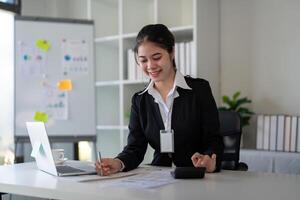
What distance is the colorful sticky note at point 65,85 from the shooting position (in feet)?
10.3

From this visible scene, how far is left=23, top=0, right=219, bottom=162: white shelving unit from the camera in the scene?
3176mm

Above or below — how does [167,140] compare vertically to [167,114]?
below

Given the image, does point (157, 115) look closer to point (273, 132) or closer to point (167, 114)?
point (167, 114)

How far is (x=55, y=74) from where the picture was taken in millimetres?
3131

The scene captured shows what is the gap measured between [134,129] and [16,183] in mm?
650

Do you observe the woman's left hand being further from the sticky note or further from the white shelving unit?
the white shelving unit

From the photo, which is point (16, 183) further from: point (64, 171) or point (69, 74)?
point (69, 74)

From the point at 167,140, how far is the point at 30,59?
1.75 metres

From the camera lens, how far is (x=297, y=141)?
2.81m

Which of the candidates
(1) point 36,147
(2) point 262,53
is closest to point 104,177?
(1) point 36,147

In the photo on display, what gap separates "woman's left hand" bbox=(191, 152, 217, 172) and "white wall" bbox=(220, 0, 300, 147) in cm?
168

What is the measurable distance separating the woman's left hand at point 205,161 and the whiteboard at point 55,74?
173 centimetres

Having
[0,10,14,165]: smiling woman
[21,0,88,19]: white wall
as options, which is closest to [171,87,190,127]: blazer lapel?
[0,10,14,165]: smiling woman

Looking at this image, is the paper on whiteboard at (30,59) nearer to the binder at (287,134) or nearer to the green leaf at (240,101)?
the green leaf at (240,101)
